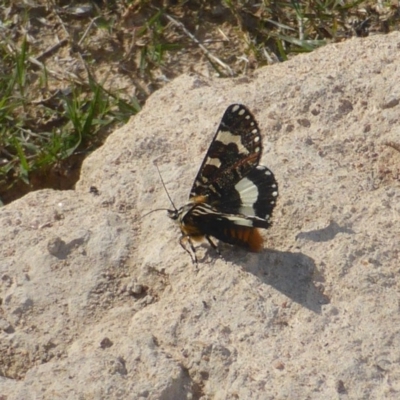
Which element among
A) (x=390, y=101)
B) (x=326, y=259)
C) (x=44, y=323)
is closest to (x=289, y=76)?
(x=390, y=101)

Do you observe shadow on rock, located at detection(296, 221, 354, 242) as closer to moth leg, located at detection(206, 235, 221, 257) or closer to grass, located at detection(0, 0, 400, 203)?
moth leg, located at detection(206, 235, 221, 257)

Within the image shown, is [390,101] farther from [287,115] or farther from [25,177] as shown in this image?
[25,177]

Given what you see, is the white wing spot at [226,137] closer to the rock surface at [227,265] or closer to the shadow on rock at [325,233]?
the rock surface at [227,265]

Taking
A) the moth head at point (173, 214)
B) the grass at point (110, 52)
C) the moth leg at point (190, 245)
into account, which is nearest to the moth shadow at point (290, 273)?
the moth leg at point (190, 245)

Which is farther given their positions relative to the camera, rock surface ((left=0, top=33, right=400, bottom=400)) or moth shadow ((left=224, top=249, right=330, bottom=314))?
moth shadow ((left=224, top=249, right=330, bottom=314))

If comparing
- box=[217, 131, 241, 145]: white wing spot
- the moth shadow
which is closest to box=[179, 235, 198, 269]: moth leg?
the moth shadow
